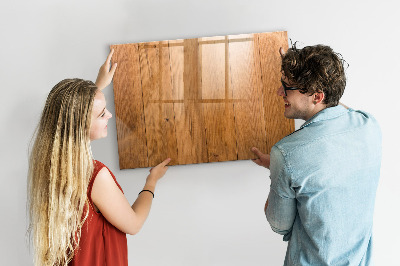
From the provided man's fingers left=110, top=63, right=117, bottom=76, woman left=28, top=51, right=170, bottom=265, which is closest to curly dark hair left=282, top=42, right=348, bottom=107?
woman left=28, top=51, right=170, bottom=265

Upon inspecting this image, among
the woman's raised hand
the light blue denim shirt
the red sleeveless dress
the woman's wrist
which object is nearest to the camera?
the light blue denim shirt

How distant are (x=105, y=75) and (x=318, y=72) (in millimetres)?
1004

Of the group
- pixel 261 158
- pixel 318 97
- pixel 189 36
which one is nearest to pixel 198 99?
pixel 189 36

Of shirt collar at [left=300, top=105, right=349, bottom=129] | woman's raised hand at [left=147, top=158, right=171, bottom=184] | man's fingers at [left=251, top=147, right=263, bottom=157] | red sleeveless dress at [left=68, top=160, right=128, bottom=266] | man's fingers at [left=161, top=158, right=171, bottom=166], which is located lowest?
red sleeveless dress at [left=68, top=160, right=128, bottom=266]

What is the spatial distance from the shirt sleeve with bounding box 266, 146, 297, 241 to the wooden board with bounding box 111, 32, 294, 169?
0.56 m

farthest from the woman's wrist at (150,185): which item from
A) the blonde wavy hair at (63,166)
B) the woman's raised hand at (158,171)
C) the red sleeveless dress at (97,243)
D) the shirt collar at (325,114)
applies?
the shirt collar at (325,114)

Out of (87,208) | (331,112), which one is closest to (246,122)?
(331,112)

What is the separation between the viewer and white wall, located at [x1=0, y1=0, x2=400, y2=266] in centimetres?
197

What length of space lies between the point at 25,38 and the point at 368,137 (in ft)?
5.45

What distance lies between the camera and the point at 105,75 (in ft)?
6.23

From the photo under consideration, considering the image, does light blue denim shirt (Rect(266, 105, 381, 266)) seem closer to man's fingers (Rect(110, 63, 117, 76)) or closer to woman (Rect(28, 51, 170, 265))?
woman (Rect(28, 51, 170, 265))

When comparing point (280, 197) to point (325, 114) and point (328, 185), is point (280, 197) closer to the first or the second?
point (328, 185)

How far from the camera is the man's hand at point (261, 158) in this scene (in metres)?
1.96

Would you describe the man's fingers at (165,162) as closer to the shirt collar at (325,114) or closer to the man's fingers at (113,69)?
the man's fingers at (113,69)
